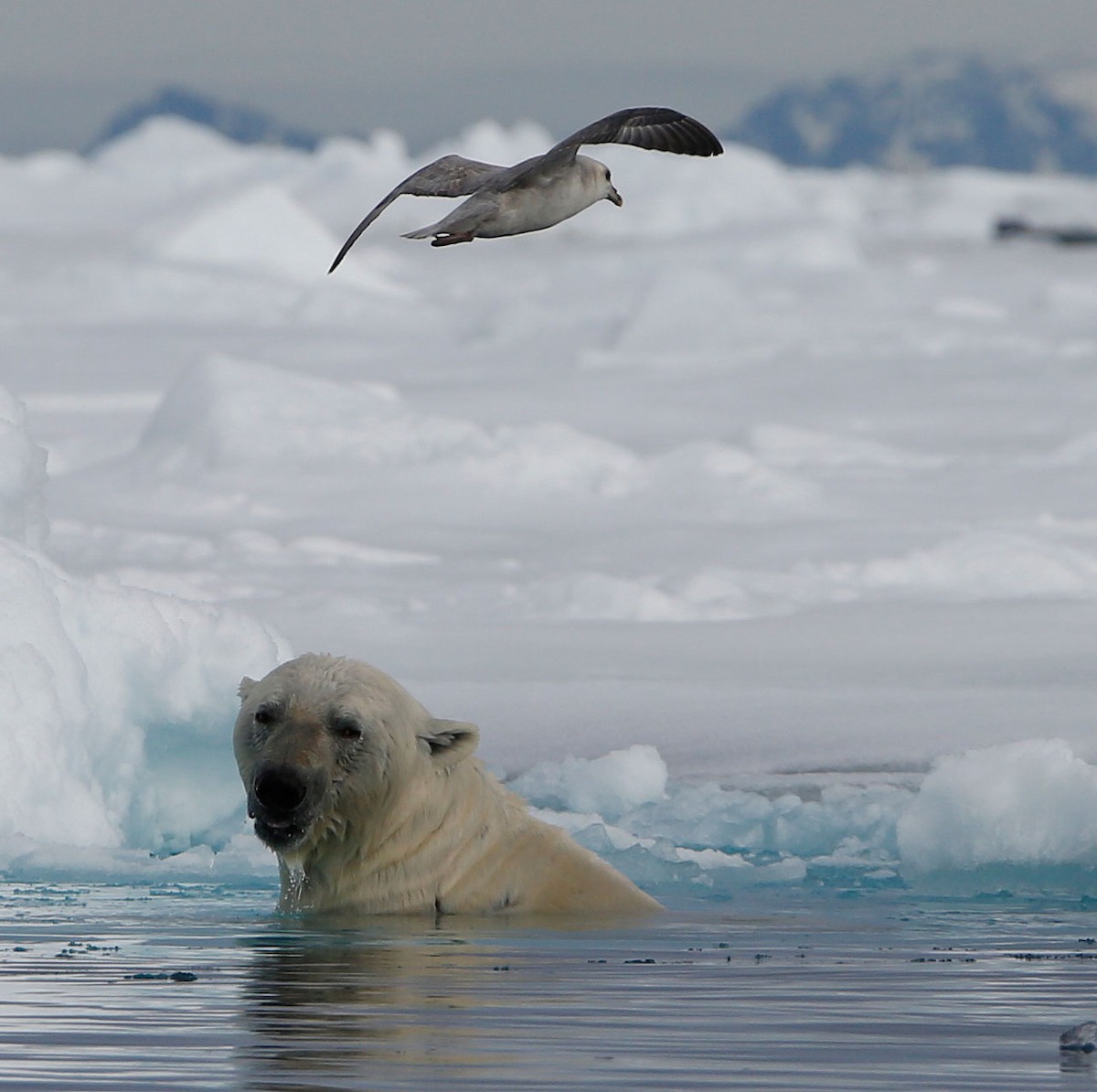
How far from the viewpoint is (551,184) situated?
566 centimetres

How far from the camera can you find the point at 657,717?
46.2 feet

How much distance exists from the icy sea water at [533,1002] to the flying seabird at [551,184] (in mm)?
1685

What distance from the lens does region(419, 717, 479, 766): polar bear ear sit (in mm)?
5840

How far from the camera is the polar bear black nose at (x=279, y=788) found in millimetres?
5426

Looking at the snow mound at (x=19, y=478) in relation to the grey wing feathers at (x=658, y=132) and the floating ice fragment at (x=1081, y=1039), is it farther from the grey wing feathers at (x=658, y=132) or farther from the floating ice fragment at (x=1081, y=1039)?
the floating ice fragment at (x=1081, y=1039)

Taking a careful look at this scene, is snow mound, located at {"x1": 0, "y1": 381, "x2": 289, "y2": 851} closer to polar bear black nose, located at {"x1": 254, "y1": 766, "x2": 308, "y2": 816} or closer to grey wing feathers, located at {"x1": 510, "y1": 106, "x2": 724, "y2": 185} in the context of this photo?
polar bear black nose, located at {"x1": 254, "y1": 766, "x2": 308, "y2": 816}

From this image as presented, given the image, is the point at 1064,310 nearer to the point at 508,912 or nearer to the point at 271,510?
the point at 271,510

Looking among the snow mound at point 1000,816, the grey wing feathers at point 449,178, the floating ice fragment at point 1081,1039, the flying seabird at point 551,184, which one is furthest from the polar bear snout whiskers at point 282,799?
the snow mound at point 1000,816

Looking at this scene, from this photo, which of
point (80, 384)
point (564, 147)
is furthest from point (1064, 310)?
point (564, 147)

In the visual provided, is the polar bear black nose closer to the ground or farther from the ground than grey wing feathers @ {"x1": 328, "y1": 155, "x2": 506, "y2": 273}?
closer to the ground

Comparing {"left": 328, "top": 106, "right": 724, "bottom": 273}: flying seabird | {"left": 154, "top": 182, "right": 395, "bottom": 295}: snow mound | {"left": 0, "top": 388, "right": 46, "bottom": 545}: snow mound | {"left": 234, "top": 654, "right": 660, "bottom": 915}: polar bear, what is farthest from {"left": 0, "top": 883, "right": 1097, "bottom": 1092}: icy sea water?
{"left": 154, "top": 182, "right": 395, "bottom": 295}: snow mound

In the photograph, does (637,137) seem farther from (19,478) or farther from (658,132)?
(19,478)

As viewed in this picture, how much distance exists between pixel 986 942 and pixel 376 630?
1483 centimetres

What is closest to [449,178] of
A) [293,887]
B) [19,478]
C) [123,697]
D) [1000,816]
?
[293,887]
